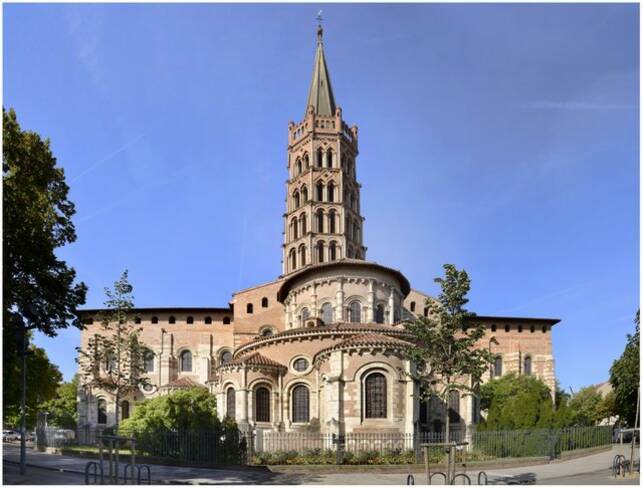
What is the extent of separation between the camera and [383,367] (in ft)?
113

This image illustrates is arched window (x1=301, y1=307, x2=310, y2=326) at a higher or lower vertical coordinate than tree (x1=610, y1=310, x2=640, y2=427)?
higher

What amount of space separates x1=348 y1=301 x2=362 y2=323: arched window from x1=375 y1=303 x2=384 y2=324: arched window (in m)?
1.37

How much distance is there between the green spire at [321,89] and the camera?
73625mm

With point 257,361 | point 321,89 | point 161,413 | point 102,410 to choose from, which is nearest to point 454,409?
point 257,361

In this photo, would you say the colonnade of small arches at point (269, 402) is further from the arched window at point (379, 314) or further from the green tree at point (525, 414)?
the green tree at point (525, 414)

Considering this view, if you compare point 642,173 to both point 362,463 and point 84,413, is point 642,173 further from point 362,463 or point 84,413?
point 84,413

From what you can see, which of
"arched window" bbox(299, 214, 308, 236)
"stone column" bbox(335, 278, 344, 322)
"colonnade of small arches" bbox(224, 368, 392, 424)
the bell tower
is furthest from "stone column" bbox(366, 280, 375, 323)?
"arched window" bbox(299, 214, 308, 236)

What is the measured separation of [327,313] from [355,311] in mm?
2299

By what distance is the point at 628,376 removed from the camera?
3775 cm

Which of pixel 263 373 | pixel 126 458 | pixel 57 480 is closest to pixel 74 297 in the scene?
pixel 57 480

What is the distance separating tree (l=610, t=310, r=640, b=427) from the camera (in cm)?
3725

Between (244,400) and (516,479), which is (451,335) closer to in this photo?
(516,479)

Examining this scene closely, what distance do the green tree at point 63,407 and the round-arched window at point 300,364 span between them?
31.7 metres

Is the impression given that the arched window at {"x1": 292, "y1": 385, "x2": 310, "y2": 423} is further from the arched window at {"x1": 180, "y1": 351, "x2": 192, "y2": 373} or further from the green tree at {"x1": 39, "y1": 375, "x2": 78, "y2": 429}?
the green tree at {"x1": 39, "y1": 375, "x2": 78, "y2": 429}
